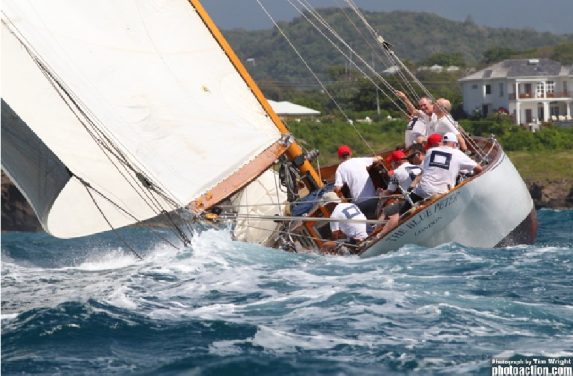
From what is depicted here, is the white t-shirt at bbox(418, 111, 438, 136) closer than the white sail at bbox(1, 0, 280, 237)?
No

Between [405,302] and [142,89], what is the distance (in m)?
5.66

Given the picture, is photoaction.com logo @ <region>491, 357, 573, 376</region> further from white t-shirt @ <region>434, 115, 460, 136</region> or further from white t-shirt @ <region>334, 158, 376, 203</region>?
white t-shirt @ <region>434, 115, 460, 136</region>

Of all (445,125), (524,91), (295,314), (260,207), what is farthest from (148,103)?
(524,91)

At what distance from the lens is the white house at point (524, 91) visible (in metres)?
59.0

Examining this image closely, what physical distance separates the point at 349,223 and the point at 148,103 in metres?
3.07

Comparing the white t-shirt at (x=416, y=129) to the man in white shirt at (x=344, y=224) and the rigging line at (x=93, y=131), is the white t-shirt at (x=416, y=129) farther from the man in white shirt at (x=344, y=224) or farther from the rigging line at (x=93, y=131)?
the rigging line at (x=93, y=131)

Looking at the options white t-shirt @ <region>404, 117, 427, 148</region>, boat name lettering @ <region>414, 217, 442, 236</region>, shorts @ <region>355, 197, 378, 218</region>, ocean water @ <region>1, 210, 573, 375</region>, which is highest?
white t-shirt @ <region>404, 117, 427, 148</region>

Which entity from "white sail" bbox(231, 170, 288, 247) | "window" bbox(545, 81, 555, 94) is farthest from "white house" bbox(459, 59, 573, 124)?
"white sail" bbox(231, 170, 288, 247)

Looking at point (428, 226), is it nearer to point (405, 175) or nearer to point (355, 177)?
point (405, 175)

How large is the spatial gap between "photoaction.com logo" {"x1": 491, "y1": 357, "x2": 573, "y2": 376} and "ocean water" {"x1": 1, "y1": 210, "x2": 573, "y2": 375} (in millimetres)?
101

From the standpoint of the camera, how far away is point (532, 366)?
24.2ft

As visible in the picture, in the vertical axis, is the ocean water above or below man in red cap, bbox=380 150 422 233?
below

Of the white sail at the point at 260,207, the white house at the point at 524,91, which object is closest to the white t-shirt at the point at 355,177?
the white sail at the point at 260,207

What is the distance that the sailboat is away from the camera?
43.1ft
